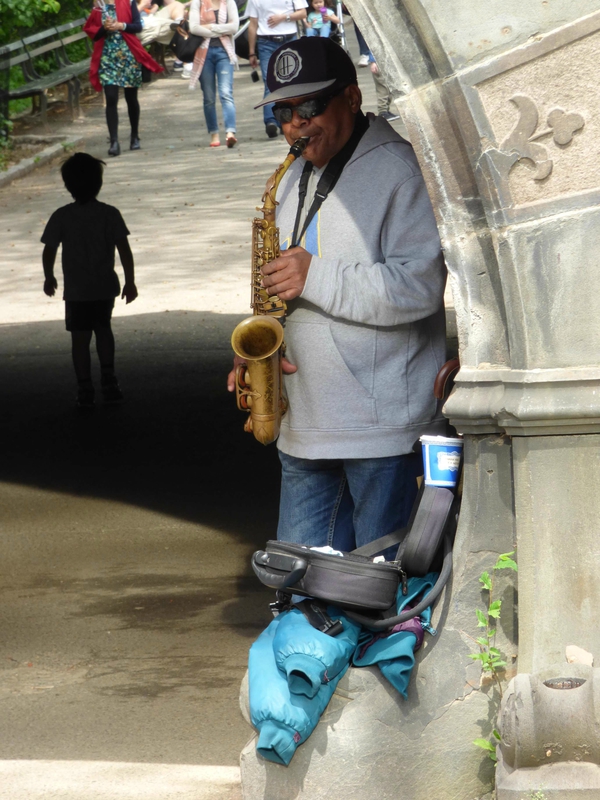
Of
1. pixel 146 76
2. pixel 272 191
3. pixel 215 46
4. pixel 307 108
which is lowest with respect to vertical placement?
pixel 272 191

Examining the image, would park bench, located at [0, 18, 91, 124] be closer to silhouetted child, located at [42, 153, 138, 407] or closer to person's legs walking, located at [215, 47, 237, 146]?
person's legs walking, located at [215, 47, 237, 146]

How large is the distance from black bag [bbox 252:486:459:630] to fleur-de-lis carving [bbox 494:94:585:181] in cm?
93

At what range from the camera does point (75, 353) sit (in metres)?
8.12

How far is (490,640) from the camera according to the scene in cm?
302

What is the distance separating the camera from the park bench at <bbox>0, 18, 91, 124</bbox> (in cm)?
1664

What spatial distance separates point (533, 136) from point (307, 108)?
2.50 ft

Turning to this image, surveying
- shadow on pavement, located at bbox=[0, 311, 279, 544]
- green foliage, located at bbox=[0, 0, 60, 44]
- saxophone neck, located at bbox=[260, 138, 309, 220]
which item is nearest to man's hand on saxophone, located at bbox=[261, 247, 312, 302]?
saxophone neck, located at bbox=[260, 138, 309, 220]

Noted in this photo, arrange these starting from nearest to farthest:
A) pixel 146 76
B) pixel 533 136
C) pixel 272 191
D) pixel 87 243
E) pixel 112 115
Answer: pixel 533 136 < pixel 272 191 < pixel 87 243 < pixel 112 115 < pixel 146 76

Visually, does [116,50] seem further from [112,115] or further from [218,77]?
[218,77]

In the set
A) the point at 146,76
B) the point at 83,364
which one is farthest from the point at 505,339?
the point at 146,76

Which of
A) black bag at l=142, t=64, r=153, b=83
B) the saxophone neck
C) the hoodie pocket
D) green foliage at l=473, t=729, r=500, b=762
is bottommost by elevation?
green foliage at l=473, t=729, r=500, b=762

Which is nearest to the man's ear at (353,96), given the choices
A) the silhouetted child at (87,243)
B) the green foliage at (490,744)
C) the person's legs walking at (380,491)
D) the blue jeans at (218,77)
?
the person's legs walking at (380,491)

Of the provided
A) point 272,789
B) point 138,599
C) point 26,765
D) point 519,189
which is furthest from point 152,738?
point 519,189

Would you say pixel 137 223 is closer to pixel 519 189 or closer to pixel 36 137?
pixel 36 137
